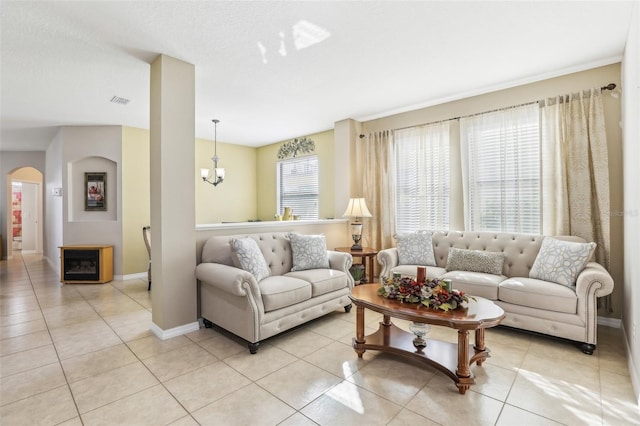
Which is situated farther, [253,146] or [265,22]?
[253,146]

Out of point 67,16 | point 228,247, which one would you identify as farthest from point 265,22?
point 228,247

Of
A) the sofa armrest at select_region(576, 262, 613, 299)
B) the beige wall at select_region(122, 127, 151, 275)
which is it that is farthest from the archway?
the sofa armrest at select_region(576, 262, 613, 299)

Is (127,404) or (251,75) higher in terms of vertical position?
(251,75)

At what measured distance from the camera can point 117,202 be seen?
564 cm

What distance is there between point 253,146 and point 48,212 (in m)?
4.94

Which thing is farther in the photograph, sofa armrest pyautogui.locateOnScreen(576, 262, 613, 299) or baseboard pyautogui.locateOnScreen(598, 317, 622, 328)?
baseboard pyautogui.locateOnScreen(598, 317, 622, 328)

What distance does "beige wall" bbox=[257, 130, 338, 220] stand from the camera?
587 cm

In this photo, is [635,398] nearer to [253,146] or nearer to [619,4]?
[619,4]

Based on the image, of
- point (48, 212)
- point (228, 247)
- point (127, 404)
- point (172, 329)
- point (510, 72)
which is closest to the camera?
A: point (127, 404)

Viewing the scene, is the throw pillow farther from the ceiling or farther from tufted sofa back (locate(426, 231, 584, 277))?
the ceiling

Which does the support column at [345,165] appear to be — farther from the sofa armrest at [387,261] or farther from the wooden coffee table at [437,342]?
the wooden coffee table at [437,342]

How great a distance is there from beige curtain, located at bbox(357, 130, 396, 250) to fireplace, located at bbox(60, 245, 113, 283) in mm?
4485

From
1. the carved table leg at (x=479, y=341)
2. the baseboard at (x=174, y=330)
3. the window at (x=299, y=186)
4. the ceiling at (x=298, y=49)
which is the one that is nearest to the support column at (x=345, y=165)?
the ceiling at (x=298, y=49)

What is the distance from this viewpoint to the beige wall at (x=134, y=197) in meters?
5.58
